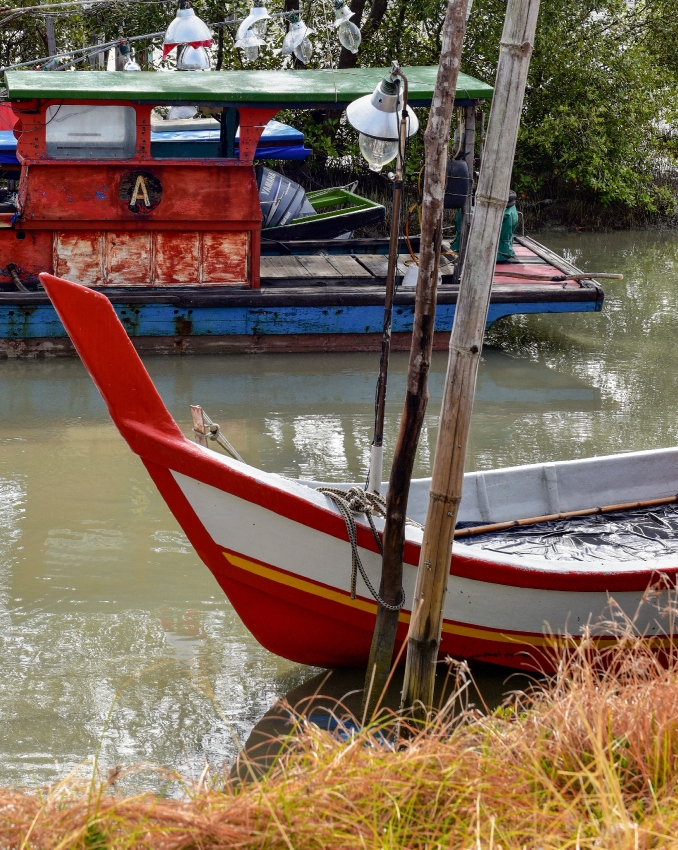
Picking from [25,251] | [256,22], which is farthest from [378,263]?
[25,251]

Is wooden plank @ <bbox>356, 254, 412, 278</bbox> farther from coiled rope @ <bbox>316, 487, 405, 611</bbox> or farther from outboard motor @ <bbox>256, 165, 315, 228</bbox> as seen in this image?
coiled rope @ <bbox>316, 487, 405, 611</bbox>

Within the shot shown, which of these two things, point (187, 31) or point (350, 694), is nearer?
point (350, 694)

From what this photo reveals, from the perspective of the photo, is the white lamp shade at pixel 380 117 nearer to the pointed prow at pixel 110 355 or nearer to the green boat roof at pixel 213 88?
the pointed prow at pixel 110 355

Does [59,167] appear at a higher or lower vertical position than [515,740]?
higher

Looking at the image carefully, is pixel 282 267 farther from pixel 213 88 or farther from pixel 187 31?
pixel 187 31

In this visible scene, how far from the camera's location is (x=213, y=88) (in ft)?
28.0

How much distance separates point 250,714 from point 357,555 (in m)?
0.85

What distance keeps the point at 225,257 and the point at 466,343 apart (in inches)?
245

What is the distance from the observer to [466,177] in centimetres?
862

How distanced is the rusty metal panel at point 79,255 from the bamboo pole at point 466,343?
6.20 metres

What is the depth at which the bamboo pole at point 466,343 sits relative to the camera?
3021 mm

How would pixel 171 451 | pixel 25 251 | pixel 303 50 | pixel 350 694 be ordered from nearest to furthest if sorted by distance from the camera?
pixel 171 451 < pixel 350 694 < pixel 25 251 < pixel 303 50

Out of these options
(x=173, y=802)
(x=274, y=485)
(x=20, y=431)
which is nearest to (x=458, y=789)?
(x=173, y=802)

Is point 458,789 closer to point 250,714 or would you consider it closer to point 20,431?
point 250,714
